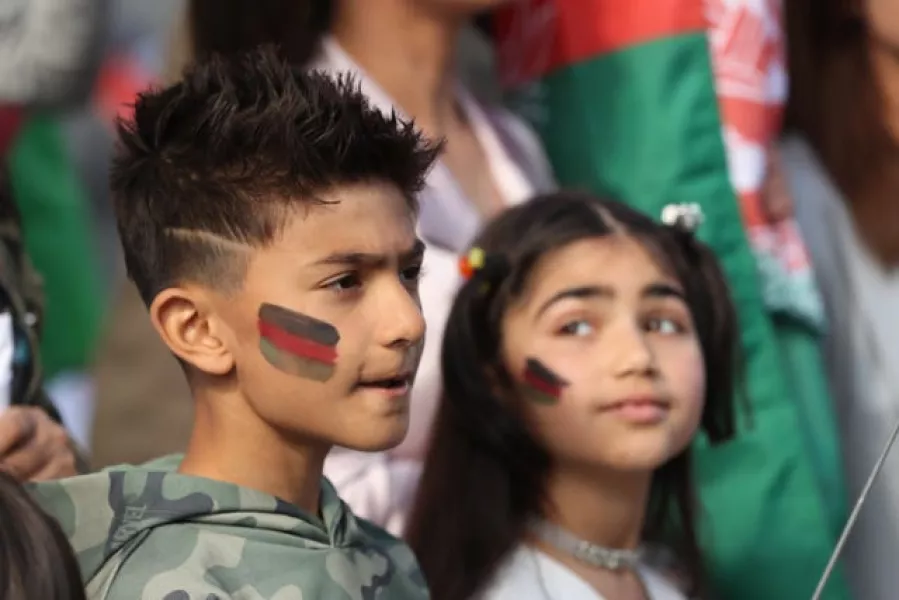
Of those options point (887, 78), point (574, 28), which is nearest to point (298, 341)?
point (574, 28)

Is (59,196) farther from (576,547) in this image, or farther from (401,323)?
(401,323)

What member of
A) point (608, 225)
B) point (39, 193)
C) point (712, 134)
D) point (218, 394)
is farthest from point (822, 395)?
point (39, 193)

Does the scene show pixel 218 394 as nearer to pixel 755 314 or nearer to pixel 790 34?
pixel 755 314

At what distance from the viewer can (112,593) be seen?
0.82 metres

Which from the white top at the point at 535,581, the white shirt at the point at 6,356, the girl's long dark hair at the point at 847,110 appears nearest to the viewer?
the white shirt at the point at 6,356

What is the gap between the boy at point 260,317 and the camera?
0.86 meters

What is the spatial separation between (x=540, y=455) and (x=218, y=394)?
0.35m

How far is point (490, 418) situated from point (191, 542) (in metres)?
0.35

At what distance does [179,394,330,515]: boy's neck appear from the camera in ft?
2.90

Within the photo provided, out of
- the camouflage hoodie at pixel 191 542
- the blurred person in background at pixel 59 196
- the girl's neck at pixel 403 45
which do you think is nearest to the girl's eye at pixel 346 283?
the camouflage hoodie at pixel 191 542

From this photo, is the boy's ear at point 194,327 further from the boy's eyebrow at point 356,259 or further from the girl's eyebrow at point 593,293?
the girl's eyebrow at point 593,293

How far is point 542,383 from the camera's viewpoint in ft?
3.68

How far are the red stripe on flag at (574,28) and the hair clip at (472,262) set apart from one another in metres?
0.38

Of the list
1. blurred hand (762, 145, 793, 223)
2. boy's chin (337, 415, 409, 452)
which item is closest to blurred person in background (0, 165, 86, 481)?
boy's chin (337, 415, 409, 452)
